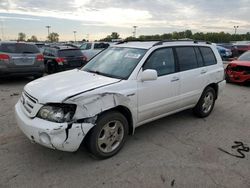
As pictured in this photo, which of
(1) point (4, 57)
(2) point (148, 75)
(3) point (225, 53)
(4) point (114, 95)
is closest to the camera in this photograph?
(4) point (114, 95)

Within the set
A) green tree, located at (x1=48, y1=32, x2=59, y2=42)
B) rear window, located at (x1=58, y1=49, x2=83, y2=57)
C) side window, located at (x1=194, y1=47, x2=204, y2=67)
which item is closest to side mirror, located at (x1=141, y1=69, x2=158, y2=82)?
side window, located at (x1=194, y1=47, x2=204, y2=67)

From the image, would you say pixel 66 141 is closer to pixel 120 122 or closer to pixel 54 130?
pixel 54 130

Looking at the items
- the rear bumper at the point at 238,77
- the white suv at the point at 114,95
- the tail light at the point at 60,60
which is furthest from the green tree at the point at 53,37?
the white suv at the point at 114,95

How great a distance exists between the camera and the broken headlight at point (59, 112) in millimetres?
3234

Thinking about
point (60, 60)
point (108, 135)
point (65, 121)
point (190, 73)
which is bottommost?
point (108, 135)

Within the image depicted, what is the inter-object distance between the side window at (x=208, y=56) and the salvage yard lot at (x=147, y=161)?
1.43 meters

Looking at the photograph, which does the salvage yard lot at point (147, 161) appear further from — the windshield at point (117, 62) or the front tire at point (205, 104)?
the windshield at point (117, 62)

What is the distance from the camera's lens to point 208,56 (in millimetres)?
5656

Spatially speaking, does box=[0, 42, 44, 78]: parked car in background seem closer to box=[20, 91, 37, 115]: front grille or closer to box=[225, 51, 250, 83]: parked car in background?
box=[20, 91, 37, 115]: front grille

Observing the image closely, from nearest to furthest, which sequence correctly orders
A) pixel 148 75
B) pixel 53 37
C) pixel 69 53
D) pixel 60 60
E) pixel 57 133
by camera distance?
pixel 57 133 → pixel 148 75 → pixel 60 60 → pixel 69 53 → pixel 53 37

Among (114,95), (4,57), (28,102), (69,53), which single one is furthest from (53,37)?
(114,95)

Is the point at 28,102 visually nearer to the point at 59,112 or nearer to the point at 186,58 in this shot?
the point at 59,112

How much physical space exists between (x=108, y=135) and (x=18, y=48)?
6961mm

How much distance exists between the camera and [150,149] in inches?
159
